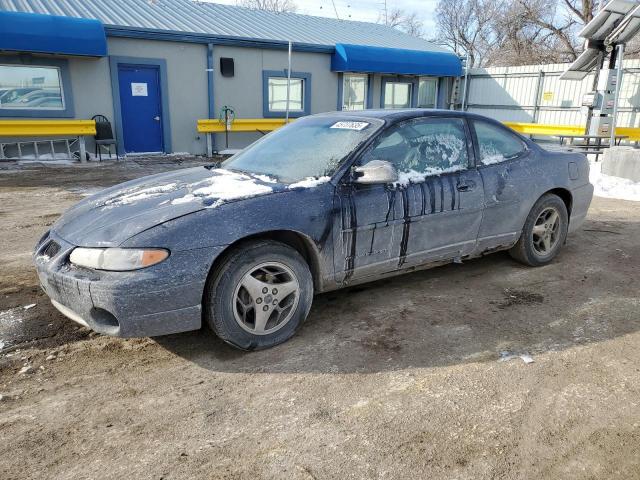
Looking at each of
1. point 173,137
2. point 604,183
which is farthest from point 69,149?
point 604,183

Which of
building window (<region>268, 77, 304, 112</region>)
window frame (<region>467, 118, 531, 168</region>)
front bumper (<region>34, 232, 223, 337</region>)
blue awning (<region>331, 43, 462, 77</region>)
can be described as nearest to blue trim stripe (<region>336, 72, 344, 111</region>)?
blue awning (<region>331, 43, 462, 77</region>)

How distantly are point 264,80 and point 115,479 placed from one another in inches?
563

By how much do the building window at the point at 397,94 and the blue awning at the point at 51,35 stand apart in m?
9.32

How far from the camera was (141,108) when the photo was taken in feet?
45.3

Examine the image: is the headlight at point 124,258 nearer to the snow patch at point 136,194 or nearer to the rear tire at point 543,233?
the snow patch at point 136,194

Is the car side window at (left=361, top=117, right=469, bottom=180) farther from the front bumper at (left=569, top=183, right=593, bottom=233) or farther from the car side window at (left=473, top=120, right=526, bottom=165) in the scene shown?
the front bumper at (left=569, top=183, right=593, bottom=233)

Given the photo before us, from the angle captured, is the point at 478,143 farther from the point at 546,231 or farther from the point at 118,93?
the point at 118,93

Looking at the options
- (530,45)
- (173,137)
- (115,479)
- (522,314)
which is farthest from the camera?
(530,45)

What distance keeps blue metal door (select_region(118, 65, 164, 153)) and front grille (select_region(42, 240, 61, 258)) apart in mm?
11342

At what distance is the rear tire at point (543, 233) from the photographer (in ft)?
15.6

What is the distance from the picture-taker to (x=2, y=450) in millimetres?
2357

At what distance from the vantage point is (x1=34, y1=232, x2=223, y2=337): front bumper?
9.21 feet

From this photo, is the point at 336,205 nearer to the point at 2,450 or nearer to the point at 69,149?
the point at 2,450

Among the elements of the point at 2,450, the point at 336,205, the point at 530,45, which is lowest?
the point at 2,450
